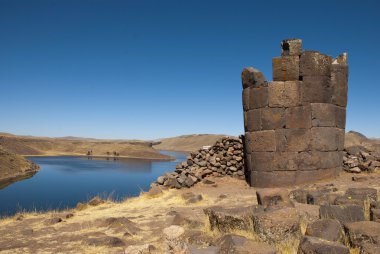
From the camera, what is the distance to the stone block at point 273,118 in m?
11.2

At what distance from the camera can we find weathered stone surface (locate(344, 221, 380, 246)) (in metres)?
4.30

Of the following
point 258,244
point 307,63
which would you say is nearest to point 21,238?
point 258,244

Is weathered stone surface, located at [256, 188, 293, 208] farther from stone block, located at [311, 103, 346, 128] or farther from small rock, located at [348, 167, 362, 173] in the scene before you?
small rock, located at [348, 167, 362, 173]

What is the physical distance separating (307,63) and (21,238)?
9.36 meters

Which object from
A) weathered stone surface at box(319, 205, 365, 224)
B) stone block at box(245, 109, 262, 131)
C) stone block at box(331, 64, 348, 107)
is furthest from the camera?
stone block at box(331, 64, 348, 107)

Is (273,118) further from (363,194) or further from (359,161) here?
(363,194)

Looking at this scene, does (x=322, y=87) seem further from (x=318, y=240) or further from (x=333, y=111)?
(x=318, y=240)

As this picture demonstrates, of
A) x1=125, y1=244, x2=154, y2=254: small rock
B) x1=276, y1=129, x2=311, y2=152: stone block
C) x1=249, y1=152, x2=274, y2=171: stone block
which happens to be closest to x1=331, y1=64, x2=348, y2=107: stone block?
x1=276, y1=129, x2=311, y2=152: stone block

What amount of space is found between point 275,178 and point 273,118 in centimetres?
195

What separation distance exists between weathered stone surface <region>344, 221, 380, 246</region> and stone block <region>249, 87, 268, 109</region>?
277 inches

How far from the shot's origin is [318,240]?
4.25 metres

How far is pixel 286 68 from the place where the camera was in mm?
11289

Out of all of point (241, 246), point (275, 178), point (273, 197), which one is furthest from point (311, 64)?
point (241, 246)

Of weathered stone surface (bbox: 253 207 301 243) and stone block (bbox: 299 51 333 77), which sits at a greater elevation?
stone block (bbox: 299 51 333 77)
